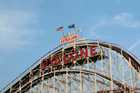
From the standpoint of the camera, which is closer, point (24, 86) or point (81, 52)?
point (81, 52)

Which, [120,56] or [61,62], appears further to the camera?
[61,62]

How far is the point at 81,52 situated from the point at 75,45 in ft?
6.26

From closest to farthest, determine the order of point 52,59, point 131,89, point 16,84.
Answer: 1. point 131,89
2. point 52,59
3. point 16,84

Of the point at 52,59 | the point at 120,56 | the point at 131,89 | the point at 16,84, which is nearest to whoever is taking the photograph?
the point at 131,89

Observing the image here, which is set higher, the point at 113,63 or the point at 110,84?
the point at 113,63

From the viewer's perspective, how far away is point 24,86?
57000 mm

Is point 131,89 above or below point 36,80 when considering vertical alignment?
below

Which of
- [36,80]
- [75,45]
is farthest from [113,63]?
[36,80]

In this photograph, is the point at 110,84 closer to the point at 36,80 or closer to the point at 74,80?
the point at 74,80

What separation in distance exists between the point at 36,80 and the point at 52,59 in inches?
233

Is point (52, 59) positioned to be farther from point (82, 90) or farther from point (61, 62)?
point (82, 90)

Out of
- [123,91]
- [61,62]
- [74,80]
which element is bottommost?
[123,91]

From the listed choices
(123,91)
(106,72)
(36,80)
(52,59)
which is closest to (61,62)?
(52,59)

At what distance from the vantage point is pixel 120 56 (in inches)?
1836
